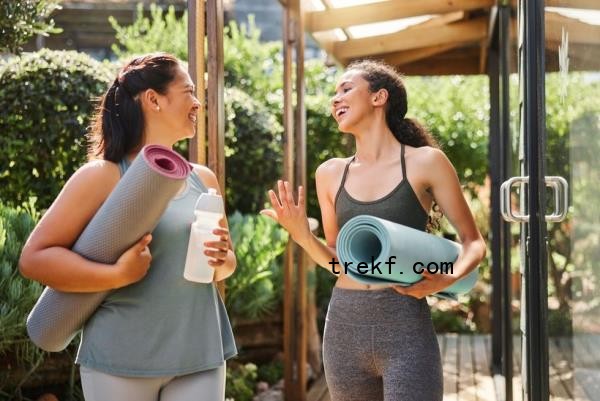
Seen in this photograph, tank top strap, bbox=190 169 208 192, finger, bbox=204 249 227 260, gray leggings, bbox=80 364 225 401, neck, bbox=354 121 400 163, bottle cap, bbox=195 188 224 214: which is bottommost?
gray leggings, bbox=80 364 225 401

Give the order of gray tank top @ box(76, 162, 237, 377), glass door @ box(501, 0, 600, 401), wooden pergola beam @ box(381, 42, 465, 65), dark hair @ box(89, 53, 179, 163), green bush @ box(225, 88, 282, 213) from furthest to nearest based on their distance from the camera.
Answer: wooden pergola beam @ box(381, 42, 465, 65)
green bush @ box(225, 88, 282, 213)
glass door @ box(501, 0, 600, 401)
dark hair @ box(89, 53, 179, 163)
gray tank top @ box(76, 162, 237, 377)

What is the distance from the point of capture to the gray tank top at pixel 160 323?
2.01 meters

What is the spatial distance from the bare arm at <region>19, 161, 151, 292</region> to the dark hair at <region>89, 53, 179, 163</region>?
10 centimetres

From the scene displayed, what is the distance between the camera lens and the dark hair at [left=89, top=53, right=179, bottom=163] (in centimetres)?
215

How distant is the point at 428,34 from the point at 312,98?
2.11 m

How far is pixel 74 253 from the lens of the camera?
197cm

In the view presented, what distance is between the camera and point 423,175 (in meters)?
2.41

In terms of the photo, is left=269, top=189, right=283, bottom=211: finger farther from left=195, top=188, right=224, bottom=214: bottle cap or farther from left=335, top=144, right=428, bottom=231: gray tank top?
left=195, top=188, right=224, bottom=214: bottle cap

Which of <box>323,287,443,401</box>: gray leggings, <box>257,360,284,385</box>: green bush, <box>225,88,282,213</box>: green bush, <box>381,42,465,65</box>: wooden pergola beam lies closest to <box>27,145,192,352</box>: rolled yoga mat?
<box>323,287,443,401</box>: gray leggings

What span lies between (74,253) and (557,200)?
149 centimetres

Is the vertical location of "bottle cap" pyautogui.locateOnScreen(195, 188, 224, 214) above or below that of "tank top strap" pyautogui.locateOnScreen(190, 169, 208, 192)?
below

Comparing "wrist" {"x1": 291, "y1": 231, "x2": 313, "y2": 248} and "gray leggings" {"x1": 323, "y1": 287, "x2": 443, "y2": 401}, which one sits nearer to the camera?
"gray leggings" {"x1": 323, "y1": 287, "x2": 443, "y2": 401}

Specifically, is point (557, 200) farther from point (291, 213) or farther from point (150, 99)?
point (150, 99)

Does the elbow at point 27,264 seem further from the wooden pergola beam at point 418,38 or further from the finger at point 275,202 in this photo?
the wooden pergola beam at point 418,38
